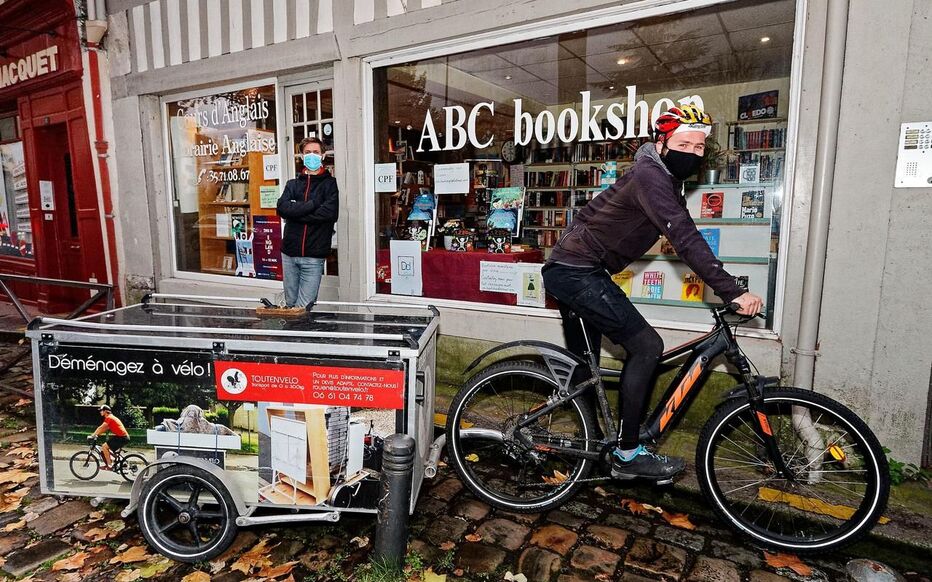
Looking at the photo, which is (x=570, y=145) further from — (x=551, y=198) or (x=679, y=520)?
(x=679, y=520)

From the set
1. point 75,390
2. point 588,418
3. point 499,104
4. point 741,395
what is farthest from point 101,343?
point 499,104

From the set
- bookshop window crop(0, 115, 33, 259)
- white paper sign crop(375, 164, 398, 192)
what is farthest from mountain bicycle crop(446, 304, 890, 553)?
bookshop window crop(0, 115, 33, 259)

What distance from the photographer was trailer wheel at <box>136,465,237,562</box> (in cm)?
273

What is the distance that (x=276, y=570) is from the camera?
2703 mm

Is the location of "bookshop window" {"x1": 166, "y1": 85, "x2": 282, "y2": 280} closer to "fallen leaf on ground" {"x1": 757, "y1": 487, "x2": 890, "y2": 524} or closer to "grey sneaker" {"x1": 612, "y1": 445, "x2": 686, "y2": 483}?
"grey sneaker" {"x1": 612, "y1": 445, "x2": 686, "y2": 483}

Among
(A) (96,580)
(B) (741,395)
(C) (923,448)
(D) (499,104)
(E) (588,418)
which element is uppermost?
(D) (499,104)

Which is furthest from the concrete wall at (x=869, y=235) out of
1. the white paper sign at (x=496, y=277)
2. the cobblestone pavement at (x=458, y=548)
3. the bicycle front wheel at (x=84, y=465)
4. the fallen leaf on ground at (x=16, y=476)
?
the fallen leaf on ground at (x=16, y=476)

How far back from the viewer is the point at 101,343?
8.91 feet

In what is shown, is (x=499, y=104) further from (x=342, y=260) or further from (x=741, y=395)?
(x=741, y=395)

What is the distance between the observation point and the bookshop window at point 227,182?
6699 millimetres

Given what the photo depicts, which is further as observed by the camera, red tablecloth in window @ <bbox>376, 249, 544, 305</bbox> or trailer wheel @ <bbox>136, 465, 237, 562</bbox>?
red tablecloth in window @ <bbox>376, 249, 544, 305</bbox>

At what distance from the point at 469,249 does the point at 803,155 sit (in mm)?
3006

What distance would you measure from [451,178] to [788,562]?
418 cm

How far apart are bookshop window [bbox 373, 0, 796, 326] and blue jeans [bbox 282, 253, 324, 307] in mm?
767
